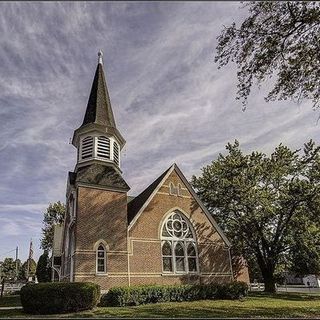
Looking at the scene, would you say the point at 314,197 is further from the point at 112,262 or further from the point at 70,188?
the point at 70,188

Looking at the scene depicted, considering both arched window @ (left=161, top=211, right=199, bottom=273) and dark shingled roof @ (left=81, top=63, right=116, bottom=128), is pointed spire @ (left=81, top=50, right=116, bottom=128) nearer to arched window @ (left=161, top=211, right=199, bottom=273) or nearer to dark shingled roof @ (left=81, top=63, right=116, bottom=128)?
dark shingled roof @ (left=81, top=63, right=116, bottom=128)

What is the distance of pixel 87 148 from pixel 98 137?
121 centimetres

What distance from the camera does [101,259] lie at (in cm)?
2177

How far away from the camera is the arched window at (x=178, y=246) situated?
24250mm

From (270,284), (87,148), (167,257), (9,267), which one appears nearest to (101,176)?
(87,148)

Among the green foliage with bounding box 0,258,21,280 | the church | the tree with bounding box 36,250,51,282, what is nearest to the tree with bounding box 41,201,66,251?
the tree with bounding box 36,250,51,282

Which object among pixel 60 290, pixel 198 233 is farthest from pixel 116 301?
pixel 198 233

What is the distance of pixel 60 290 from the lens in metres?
17.6

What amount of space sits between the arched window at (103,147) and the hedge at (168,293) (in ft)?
33.1

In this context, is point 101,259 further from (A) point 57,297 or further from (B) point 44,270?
(B) point 44,270

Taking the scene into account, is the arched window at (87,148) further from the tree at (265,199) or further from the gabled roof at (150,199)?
the tree at (265,199)

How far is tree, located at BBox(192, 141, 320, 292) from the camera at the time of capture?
3038cm

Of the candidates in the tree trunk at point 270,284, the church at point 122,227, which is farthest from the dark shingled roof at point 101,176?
the tree trunk at point 270,284

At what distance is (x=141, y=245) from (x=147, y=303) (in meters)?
4.16
